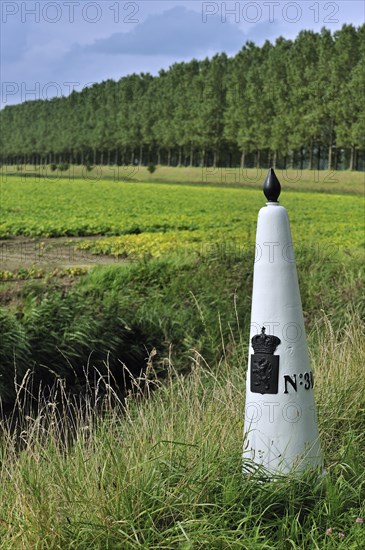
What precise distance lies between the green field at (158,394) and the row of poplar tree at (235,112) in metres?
25.0

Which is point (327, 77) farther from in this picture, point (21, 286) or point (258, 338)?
point (258, 338)

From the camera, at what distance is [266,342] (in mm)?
3688

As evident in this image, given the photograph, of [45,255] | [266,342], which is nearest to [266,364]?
[266,342]

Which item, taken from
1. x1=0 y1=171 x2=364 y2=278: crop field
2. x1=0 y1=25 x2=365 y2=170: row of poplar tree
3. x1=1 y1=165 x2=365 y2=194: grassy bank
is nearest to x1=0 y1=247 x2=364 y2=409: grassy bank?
x1=0 y1=171 x2=364 y2=278: crop field

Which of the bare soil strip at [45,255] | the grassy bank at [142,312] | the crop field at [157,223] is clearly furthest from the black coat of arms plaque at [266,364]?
the bare soil strip at [45,255]

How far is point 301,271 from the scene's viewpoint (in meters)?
8.98

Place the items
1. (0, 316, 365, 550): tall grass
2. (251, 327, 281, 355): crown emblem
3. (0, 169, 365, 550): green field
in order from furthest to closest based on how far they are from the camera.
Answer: (251, 327, 281, 355): crown emblem, (0, 169, 365, 550): green field, (0, 316, 365, 550): tall grass

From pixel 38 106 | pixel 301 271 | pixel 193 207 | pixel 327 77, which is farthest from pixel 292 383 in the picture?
pixel 38 106

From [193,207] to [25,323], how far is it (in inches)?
554

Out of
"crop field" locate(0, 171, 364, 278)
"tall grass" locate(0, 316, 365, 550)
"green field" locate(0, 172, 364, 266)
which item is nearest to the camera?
"tall grass" locate(0, 316, 365, 550)

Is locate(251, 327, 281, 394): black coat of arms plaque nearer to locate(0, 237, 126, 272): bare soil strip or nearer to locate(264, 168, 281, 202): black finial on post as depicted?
locate(264, 168, 281, 202): black finial on post

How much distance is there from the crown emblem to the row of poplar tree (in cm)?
3640

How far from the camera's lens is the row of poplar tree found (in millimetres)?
40312

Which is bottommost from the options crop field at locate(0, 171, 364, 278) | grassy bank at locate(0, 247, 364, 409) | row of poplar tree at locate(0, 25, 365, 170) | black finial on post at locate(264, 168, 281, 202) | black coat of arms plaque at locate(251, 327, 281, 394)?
grassy bank at locate(0, 247, 364, 409)
